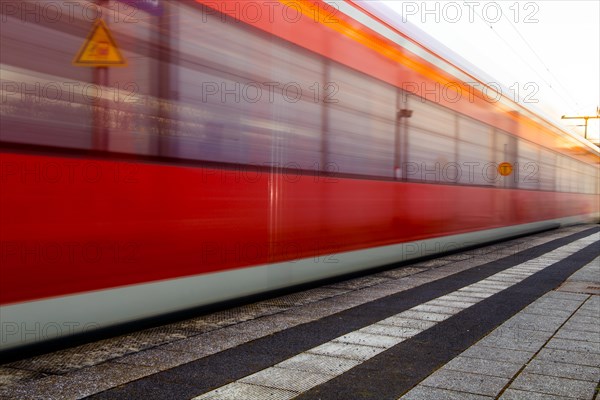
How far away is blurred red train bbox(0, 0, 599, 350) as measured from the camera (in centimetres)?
379

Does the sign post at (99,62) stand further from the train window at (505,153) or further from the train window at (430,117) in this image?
the train window at (505,153)

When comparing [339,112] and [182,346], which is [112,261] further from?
[339,112]

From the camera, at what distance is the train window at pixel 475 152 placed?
10.6 meters

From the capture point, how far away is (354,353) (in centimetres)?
436

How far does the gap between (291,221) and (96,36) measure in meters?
2.63

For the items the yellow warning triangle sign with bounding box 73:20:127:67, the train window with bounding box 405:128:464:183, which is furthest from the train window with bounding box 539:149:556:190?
the yellow warning triangle sign with bounding box 73:20:127:67

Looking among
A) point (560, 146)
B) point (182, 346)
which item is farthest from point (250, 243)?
point (560, 146)

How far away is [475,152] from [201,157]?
Answer: 7378 mm

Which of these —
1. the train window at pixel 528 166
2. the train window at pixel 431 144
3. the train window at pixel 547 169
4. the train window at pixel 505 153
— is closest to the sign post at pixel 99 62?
the train window at pixel 431 144

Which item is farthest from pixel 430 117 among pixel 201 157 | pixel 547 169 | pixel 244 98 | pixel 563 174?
pixel 563 174

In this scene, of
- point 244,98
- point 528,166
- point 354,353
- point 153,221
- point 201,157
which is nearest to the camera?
point 354,353

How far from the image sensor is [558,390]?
3.52 m

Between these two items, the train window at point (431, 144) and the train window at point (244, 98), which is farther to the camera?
the train window at point (431, 144)

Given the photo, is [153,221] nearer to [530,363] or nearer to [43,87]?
[43,87]
